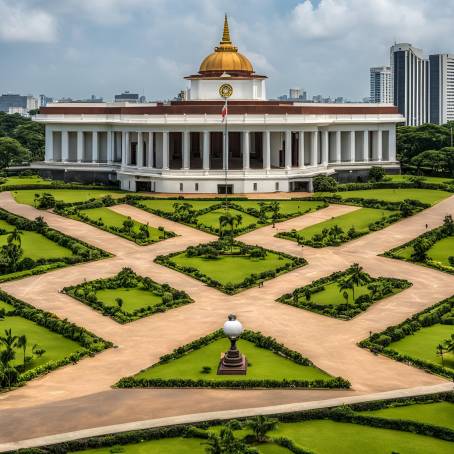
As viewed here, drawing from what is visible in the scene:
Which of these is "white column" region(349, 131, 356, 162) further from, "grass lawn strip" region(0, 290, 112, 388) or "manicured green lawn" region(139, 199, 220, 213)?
"grass lawn strip" region(0, 290, 112, 388)

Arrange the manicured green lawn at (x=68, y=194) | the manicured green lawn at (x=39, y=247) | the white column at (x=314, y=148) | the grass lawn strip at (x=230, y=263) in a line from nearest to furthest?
the grass lawn strip at (x=230, y=263), the manicured green lawn at (x=39, y=247), the manicured green lawn at (x=68, y=194), the white column at (x=314, y=148)

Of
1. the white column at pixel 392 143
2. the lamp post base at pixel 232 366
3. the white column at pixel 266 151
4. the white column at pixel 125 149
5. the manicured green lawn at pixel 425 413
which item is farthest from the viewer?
the white column at pixel 392 143

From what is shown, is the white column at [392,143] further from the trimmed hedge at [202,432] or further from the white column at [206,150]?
the trimmed hedge at [202,432]

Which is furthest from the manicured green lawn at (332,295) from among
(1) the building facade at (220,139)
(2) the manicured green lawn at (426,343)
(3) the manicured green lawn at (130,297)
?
(1) the building facade at (220,139)

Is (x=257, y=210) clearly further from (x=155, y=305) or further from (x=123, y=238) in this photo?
(x=155, y=305)

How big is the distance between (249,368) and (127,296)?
17.4m

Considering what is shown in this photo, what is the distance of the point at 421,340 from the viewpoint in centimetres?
4772

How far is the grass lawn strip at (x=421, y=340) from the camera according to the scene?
43250 mm

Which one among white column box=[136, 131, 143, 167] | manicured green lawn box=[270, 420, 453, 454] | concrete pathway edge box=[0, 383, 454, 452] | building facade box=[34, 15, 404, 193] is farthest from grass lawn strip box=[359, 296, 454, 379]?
white column box=[136, 131, 143, 167]

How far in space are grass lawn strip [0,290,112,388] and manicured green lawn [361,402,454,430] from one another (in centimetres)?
1647

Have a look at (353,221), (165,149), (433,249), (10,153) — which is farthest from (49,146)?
(433,249)

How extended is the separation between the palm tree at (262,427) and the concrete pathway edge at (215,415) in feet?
7.70

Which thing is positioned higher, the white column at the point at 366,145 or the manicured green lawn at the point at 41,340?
the white column at the point at 366,145

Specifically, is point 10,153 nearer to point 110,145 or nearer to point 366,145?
point 110,145
